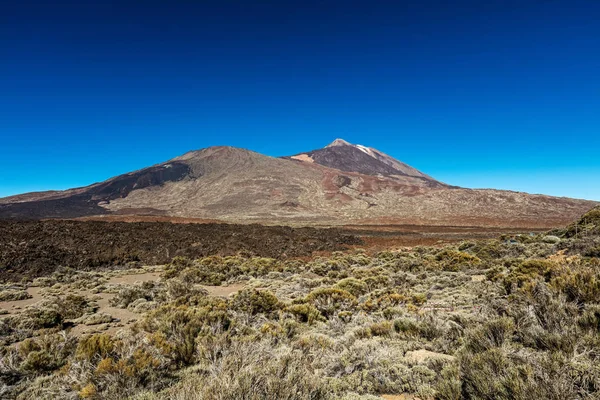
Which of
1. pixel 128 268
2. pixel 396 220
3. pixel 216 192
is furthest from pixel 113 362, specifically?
pixel 216 192

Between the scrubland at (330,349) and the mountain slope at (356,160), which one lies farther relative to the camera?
the mountain slope at (356,160)

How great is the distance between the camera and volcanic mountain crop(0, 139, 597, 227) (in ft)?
207

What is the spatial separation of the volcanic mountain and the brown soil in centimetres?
3153

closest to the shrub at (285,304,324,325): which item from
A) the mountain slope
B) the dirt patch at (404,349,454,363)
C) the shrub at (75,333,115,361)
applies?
the dirt patch at (404,349,454,363)

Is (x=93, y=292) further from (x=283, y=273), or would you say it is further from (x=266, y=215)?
(x=266, y=215)

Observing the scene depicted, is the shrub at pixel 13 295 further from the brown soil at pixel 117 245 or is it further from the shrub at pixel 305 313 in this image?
the shrub at pixel 305 313

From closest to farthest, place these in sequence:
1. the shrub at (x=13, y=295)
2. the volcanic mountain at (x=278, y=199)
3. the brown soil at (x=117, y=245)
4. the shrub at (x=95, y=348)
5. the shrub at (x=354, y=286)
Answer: the shrub at (x=95, y=348)
the shrub at (x=354, y=286)
the shrub at (x=13, y=295)
the brown soil at (x=117, y=245)
the volcanic mountain at (x=278, y=199)

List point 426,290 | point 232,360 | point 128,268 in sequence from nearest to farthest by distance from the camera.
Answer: point 232,360, point 426,290, point 128,268

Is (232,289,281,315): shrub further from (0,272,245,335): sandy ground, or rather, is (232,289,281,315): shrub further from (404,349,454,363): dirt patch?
(404,349,454,363): dirt patch

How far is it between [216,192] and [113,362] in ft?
313

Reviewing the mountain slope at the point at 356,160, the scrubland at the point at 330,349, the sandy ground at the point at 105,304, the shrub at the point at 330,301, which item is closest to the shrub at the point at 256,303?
the scrubland at the point at 330,349

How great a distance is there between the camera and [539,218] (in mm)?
57438

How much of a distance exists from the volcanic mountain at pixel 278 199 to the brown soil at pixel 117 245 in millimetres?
31527

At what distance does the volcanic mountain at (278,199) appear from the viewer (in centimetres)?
6306
